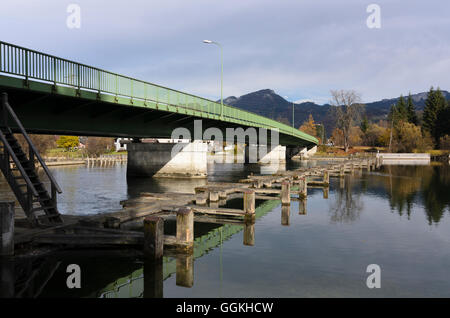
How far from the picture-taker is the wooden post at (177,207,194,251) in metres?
12.7

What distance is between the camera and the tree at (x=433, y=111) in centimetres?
11919

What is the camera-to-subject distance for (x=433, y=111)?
122 meters

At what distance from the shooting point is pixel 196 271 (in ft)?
37.6

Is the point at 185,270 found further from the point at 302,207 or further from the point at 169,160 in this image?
the point at 169,160

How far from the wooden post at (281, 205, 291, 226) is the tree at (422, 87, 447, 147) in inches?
4495

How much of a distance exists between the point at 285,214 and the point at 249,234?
521cm

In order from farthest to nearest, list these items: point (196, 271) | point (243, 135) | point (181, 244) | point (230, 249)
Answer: point (243, 135)
point (230, 249)
point (181, 244)
point (196, 271)

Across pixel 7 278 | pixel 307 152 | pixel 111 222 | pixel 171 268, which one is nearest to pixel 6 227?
pixel 7 278

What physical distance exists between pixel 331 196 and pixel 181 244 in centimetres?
1928

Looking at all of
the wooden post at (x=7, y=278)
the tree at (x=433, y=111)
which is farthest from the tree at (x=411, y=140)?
the wooden post at (x=7, y=278)

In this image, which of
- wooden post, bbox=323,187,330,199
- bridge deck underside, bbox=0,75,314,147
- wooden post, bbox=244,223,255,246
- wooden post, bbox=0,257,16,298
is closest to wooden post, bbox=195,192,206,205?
wooden post, bbox=244,223,255,246
